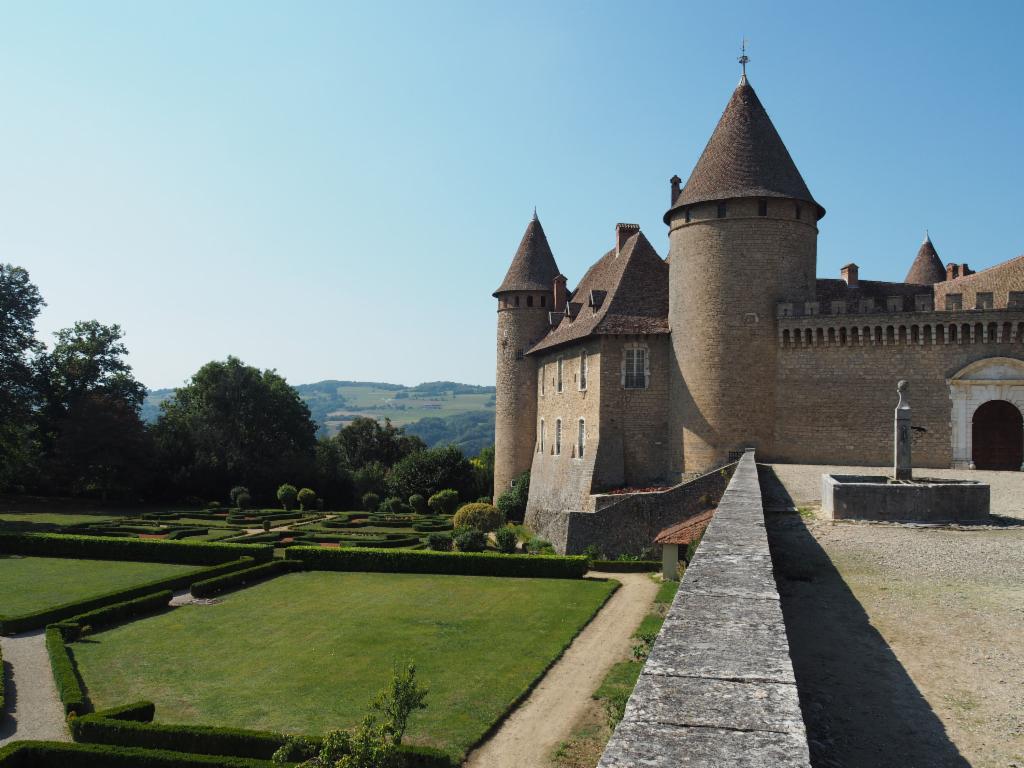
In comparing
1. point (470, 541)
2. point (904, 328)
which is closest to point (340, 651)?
point (470, 541)

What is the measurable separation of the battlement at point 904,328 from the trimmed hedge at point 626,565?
→ 866 cm

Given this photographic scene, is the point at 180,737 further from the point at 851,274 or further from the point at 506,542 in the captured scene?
the point at 851,274

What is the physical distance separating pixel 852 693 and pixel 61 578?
93.1 ft

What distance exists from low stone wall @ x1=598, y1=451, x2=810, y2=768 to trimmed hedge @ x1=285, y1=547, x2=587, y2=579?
21198 millimetres

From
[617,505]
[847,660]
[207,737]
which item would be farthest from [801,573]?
[617,505]

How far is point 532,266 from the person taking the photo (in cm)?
4212

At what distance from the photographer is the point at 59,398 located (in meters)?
50.9

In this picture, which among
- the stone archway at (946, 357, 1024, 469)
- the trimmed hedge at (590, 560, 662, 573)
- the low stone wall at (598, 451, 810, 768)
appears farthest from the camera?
the trimmed hedge at (590, 560, 662, 573)

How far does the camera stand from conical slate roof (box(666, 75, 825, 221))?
2747 centimetres

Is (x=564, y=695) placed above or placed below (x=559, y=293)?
below

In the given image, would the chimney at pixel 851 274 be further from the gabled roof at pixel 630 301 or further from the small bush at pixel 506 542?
the small bush at pixel 506 542

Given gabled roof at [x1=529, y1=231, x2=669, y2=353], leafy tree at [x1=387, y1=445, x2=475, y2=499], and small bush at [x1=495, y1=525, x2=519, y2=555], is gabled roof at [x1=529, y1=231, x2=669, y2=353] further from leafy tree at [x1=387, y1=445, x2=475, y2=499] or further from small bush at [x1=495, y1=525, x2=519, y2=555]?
leafy tree at [x1=387, y1=445, x2=475, y2=499]

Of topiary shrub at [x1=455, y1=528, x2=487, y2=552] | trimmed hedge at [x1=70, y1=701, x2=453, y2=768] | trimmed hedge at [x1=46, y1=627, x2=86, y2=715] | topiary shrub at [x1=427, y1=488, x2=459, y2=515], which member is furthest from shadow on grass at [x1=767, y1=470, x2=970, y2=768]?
topiary shrub at [x1=427, y1=488, x2=459, y2=515]

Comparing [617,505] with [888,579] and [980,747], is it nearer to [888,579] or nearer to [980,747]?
[888,579]
